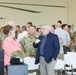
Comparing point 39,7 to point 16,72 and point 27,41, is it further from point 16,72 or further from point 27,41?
point 16,72

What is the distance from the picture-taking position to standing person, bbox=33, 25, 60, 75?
5551 mm

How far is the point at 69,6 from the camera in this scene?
1506 centimetres

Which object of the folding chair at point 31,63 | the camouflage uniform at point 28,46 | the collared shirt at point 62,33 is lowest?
the folding chair at point 31,63

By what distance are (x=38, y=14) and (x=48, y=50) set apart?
9.32 metres

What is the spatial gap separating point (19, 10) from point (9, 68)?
10.6 metres

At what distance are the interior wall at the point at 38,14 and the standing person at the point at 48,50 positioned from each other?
27.4 feet

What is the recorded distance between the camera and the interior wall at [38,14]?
14.1 m

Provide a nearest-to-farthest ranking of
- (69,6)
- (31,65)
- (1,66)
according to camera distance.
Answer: (1,66) < (31,65) < (69,6)

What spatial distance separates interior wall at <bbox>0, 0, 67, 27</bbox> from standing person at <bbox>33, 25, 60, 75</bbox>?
328 inches

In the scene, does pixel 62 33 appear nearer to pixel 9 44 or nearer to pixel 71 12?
pixel 9 44

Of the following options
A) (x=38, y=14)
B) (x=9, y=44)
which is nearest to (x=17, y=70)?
(x=9, y=44)

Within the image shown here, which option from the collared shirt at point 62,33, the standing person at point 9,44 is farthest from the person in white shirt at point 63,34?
the standing person at point 9,44

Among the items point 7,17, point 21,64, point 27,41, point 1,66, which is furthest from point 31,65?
point 7,17

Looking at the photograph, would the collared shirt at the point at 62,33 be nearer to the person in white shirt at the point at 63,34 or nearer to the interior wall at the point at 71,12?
the person in white shirt at the point at 63,34
